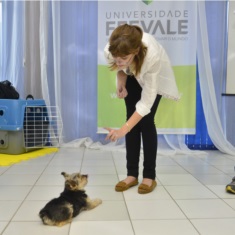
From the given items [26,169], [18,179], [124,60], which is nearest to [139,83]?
[124,60]

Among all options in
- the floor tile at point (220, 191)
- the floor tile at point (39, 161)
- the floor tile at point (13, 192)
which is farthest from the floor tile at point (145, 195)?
the floor tile at point (39, 161)

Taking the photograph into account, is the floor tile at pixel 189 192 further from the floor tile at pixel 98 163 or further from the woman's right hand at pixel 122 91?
the floor tile at pixel 98 163

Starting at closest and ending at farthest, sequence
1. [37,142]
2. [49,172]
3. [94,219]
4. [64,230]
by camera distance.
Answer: [64,230]
[94,219]
[49,172]
[37,142]

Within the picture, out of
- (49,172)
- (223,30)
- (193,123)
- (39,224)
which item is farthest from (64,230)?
(223,30)

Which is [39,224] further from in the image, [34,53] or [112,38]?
[34,53]

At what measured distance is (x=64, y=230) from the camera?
119 centimetres

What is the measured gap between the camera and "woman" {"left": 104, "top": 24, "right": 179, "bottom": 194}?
1261 millimetres

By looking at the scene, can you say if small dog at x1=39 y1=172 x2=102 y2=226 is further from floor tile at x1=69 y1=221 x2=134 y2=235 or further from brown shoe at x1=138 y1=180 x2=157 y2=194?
brown shoe at x1=138 y1=180 x2=157 y2=194

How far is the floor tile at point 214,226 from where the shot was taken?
46.4 inches

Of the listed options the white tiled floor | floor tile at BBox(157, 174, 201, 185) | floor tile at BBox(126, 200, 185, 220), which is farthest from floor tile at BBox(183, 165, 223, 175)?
floor tile at BBox(126, 200, 185, 220)

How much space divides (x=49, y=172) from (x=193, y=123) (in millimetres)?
1432

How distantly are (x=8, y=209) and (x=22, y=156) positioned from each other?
3.90 feet

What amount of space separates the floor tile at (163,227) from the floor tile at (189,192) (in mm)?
338

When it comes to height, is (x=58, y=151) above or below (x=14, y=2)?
below
